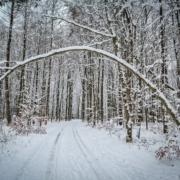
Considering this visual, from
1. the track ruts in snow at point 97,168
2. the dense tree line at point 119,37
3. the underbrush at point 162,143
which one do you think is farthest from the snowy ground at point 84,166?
the dense tree line at point 119,37

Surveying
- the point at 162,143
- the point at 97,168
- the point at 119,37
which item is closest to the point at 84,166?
the point at 97,168

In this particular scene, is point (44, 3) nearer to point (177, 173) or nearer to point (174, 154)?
point (177, 173)

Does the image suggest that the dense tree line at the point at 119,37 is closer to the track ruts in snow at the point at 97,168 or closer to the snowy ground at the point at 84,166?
the snowy ground at the point at 84,166

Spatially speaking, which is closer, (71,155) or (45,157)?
(45,157)

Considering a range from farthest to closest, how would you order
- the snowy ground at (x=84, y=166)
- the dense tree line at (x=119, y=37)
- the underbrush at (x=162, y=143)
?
1. the underbrush at (x=162, y=143)
2. the dense tree line at (x=119, y=37)
3. the snowy ground at (x=84, y=166)

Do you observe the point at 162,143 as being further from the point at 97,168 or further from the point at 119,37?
the point at 119,37

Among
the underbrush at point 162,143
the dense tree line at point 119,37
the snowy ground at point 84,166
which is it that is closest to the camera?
the snowy ground at point 84,166

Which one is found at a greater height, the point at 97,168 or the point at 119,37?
the point at 119,37

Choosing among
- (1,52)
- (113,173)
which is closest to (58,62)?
(1,52)

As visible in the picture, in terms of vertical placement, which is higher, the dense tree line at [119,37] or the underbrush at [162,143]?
the dense tree line at [119,37]

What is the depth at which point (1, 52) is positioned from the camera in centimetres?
1977

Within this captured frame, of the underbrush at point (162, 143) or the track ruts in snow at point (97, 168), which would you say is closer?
the track ruts in snow at point (97, 168)

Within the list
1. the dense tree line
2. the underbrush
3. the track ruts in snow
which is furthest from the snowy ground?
the dense tree line

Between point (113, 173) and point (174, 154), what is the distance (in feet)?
10.3
